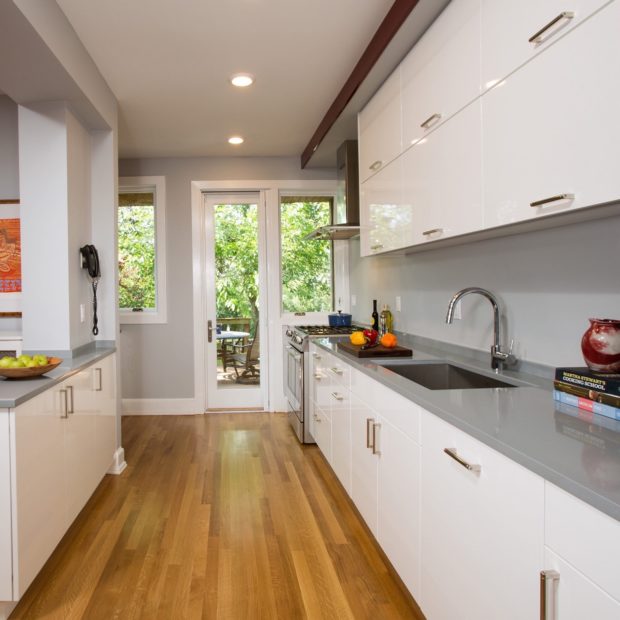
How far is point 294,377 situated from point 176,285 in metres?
1.64

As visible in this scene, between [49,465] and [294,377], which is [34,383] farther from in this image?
[294,377]

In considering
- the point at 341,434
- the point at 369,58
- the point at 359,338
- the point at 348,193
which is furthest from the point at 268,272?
the point at 369,58

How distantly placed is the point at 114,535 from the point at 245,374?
2816mm

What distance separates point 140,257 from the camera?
517cm

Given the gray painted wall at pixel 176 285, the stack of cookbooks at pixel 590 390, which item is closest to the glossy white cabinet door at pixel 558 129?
the stack of cookbooks at pixel 590 390

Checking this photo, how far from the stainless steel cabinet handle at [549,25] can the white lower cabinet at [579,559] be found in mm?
1162

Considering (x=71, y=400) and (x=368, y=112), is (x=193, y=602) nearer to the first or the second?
(x=71, y=400)

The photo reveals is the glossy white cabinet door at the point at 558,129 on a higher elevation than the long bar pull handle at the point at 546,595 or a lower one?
higher

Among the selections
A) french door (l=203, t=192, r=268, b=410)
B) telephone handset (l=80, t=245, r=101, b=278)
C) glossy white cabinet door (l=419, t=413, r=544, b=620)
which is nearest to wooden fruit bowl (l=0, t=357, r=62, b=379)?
telephone handset (l=80, t=245, r=101, b=278)

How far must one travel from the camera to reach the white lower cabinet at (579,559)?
85 centimetres

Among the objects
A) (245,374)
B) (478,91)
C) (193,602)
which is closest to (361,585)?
(193,602)

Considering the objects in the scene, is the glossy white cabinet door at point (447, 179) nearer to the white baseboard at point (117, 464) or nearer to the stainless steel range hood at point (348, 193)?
the stainless steel range hood at point (348, 193)

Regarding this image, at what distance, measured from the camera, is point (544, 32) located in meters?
1.44

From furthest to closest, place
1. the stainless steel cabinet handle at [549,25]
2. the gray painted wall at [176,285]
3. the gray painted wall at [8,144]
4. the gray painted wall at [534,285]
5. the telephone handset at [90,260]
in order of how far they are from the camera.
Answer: the gray painted wall at [176,285] < the gray painted wall at [8,144] < the telephone handset at [90,260] < the gray painted wall at [534,285] < the stainless steel cabinet handle at [549,25]
